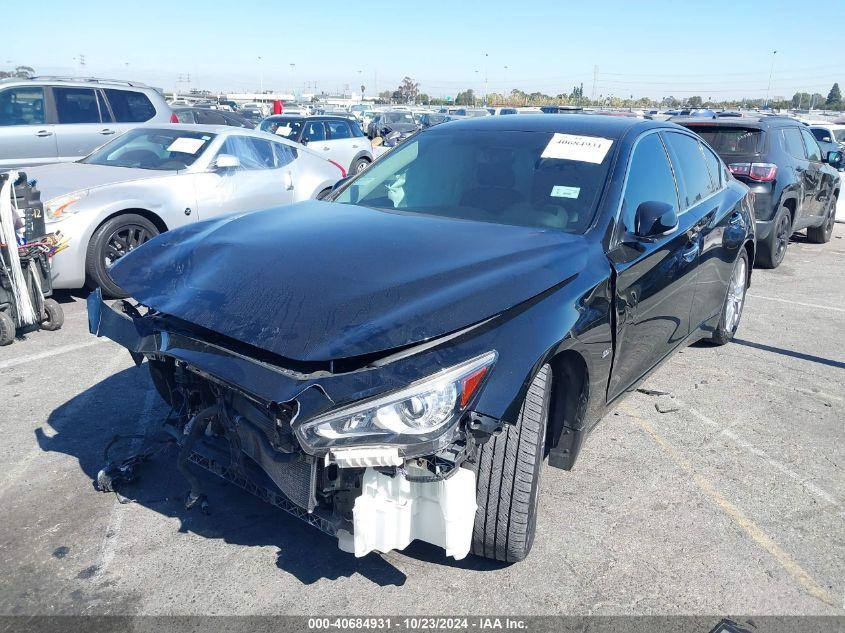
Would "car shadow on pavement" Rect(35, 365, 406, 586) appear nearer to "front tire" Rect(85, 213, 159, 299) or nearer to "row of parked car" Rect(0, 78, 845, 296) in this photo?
"front tire" Rect(85, 213, 159, 299)

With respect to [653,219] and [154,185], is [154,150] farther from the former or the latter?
[653,219]

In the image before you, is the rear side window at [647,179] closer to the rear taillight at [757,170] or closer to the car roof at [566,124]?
the car roof at [566,124]

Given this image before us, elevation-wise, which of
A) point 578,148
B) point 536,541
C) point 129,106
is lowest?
point 536,541

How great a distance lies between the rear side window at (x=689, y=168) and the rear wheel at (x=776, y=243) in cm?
431

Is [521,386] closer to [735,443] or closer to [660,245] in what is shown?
[660,245]

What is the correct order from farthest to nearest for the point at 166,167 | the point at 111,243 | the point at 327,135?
the point at 327,135, the point at 166,167, the point at 111,243

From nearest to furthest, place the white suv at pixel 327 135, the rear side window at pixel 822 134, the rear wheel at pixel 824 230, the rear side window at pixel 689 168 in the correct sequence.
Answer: the rear side window at pixel 689 168, the rear wheel at pixel 824 230, the white suv at pixel 327 135, the rear side window at pixel 822 134

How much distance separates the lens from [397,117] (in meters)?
28.1

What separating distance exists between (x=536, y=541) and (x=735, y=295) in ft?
11.5


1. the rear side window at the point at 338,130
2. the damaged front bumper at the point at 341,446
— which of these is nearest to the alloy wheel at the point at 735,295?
the damaged front bumper at the point at 341,446

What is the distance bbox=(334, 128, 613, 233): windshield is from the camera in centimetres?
346

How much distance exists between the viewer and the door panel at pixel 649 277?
10.9 feet

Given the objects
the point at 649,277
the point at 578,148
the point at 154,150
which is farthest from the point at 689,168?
the point at 154,150

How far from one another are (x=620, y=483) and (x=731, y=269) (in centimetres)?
236
